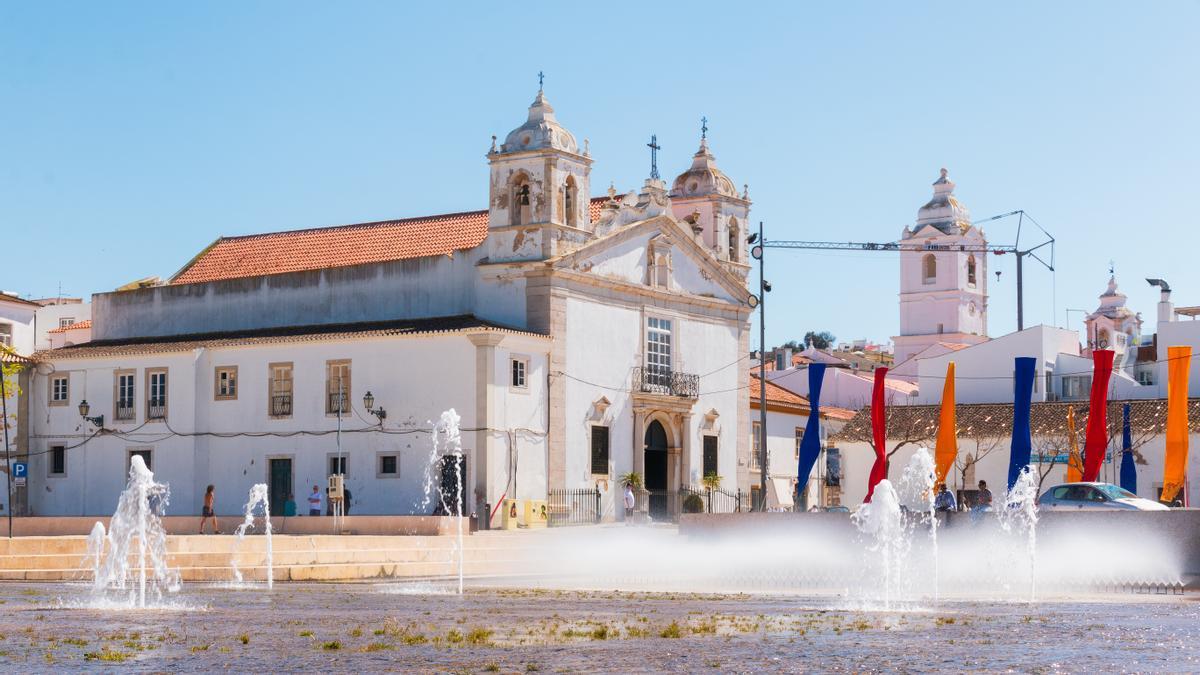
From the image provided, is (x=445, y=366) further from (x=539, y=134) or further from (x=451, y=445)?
(x=539, y=134)

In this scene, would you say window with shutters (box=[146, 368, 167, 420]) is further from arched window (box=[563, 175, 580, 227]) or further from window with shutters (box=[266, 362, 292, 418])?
arched window (box=[563, 175, 580, 227])

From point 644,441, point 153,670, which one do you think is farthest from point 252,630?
point 644,441

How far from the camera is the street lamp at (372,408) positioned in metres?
42.7

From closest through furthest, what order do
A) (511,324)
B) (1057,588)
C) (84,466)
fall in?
(1057,588) < (511,324) < (84,466)

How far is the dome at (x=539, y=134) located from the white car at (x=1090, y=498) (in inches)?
721

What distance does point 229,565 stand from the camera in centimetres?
2716

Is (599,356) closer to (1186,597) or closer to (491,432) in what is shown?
(491,432)

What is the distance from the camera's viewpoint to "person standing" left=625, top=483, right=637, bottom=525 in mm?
45312

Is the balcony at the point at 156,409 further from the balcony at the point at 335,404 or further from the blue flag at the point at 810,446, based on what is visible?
the blue flag at the point at 810,446

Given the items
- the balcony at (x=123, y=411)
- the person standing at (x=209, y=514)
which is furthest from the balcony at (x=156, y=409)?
the person standing at (x=209, y=514)

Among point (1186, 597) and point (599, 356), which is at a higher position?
point (599, 356)

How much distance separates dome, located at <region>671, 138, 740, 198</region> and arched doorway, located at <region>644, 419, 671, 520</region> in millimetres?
8202

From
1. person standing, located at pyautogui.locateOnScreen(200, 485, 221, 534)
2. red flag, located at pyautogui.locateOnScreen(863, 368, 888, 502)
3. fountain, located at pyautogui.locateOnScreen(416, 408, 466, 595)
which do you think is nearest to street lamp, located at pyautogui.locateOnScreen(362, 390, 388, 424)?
fountain, located at pyautogui.locateOnScreen(416, 408, 466, 595)

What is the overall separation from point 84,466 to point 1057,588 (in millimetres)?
30749
